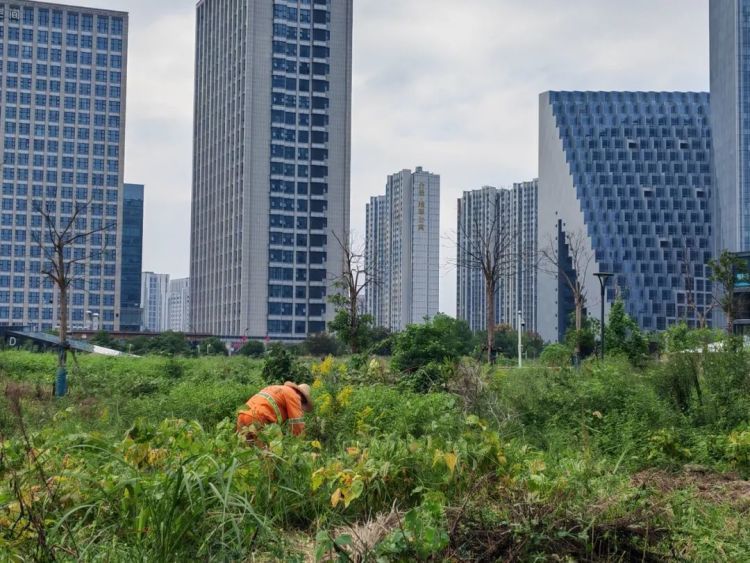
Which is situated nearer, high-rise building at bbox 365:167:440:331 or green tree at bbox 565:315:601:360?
green tree at bbox 565:315:601:360

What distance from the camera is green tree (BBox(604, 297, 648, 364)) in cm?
2292

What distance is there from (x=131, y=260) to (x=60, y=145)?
35498 millimetres

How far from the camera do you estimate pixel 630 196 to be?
4370 inches

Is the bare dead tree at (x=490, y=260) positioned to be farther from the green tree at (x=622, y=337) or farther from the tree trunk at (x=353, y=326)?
the tree trunk at (x=353, y=326)

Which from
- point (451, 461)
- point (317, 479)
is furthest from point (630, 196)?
point (317, 479)

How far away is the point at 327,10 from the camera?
324 feet

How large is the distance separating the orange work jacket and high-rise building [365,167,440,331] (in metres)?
153

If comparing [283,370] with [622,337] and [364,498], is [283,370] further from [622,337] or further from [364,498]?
[622,337]

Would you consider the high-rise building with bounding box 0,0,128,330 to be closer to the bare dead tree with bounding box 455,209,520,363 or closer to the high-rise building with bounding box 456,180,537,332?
the high-rise building with bounding box 456,180,537,332

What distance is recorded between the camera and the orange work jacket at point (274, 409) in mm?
7953

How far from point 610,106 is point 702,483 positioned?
115 metres

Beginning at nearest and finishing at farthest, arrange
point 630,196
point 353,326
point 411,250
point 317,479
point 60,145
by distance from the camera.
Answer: point 317,479, point 353,326, point 630,196, point 60,145, point 411,250

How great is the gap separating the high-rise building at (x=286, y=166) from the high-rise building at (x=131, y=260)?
46090mm

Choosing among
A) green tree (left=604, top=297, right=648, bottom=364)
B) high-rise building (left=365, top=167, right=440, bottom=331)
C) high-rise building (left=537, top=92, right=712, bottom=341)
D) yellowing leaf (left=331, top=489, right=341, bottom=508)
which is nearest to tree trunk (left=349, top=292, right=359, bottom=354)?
green tree (left=604, top=297, right=648, bottom=364)
